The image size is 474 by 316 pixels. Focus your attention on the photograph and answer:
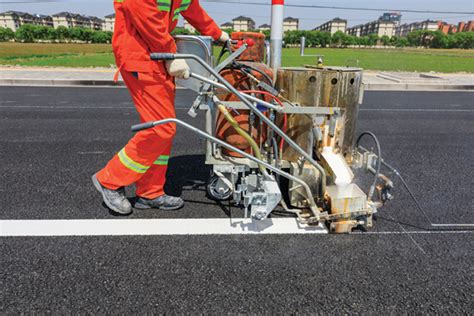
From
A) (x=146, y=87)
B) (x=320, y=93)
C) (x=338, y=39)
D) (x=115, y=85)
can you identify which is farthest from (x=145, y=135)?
(x=338, y=39)

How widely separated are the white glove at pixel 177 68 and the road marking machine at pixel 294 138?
21 cm

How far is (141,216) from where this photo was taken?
8.86 ft

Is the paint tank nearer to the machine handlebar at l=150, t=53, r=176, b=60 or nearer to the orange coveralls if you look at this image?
the orange coveralls

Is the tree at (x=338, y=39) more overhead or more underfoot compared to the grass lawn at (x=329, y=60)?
more overhead

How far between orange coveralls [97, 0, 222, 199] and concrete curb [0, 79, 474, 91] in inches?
402

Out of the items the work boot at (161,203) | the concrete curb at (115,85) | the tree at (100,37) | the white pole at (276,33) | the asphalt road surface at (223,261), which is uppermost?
the tree at (100,37)

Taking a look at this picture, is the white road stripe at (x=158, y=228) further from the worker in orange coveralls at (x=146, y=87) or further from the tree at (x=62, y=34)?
the tree at (x=62, y=34)

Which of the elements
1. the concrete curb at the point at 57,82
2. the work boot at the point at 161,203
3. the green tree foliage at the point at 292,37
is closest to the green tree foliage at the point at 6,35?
the green tree foliage at the point at 292,37

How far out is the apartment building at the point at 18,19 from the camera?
128375 mm

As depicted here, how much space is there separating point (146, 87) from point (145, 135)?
1.13 feet

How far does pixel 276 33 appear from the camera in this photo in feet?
11.0

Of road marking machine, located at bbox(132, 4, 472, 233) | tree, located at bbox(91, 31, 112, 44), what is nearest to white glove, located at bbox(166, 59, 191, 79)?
road marking machine, located at bbox(132, 4, 472, 233)

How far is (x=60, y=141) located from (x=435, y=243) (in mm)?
4616

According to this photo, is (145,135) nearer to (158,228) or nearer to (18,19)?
(158,228)
